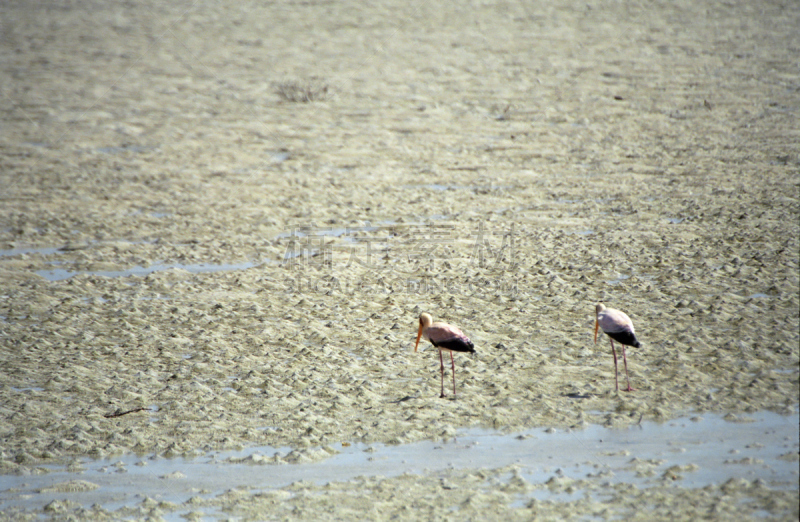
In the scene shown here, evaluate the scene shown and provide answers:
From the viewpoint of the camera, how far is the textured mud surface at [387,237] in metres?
6.20

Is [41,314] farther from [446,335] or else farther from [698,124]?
[698,124]

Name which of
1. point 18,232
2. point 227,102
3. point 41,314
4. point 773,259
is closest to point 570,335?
point 773,259

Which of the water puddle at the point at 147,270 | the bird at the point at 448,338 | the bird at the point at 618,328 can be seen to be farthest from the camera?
the water puddle at the point at 147,270

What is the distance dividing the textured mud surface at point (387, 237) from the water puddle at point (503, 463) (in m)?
0.16

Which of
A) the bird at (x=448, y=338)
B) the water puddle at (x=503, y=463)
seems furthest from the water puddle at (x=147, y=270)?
the water puddle at (x=503, y=463)

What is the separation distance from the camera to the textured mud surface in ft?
20.3

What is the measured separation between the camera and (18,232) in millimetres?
10125

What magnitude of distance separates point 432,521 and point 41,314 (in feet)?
17.5

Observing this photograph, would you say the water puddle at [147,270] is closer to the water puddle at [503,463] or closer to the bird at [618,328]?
the water puddle at [503,463]

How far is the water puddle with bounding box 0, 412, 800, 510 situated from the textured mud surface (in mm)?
160

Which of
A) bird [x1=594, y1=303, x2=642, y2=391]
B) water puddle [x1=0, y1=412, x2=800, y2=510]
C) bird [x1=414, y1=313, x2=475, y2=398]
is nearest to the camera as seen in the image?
water puddle [x1=0, y1=412, x2=800, y2=510]

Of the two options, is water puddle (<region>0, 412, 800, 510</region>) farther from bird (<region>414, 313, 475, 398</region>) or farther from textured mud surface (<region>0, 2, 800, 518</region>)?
bird (<region>414, 313, 475, 398</region>)

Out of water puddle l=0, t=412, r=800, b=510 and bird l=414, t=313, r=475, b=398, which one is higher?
bird l=414, t=313, r=475, b=398

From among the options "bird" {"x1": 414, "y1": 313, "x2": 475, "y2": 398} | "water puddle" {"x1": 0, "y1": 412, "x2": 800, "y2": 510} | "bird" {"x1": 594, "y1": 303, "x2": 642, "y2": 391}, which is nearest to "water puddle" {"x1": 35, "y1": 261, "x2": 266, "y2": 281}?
"bird" {"x1": 414, "y1": 313, "x2": 475, "y2": 398}
